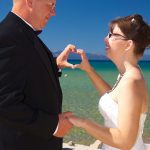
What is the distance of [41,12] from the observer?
11.3 feet

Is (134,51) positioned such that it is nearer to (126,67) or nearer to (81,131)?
(126,67)

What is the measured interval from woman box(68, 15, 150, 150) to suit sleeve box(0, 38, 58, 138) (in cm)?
32

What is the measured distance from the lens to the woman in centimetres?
329

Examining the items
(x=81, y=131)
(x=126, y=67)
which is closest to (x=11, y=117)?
(x=126, y=67)

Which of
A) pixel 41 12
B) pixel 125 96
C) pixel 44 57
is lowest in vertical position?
pixel 125 96

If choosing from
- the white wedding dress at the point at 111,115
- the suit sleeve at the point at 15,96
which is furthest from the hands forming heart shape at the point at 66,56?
the suit sleeve at the point at 15,96

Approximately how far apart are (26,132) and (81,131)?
10.4 m

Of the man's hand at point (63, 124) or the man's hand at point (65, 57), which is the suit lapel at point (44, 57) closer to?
the man's hand at point (63, 124)

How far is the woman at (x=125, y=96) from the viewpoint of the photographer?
10.8ft

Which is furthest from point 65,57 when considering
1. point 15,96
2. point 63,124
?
point 15,96

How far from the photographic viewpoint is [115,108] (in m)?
3.57

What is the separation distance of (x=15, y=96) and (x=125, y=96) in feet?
2.83

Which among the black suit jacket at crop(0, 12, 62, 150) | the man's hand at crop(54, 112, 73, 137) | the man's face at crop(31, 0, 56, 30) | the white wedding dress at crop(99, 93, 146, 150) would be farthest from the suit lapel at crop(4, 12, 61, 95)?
the white wedding dress at crop(99, 93, 146, 150)

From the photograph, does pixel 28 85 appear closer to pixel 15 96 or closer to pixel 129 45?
pixel 15 96
